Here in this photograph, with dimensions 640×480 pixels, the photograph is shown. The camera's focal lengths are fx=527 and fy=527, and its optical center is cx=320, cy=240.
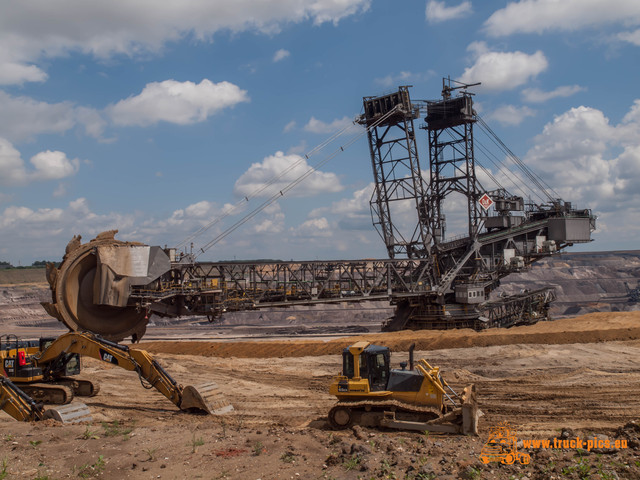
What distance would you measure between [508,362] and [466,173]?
57.7 ft

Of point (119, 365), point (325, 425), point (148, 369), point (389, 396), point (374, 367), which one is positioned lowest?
point (325, 425)

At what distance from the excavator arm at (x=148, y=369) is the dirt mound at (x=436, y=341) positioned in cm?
1286

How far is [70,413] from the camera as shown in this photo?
532 inches

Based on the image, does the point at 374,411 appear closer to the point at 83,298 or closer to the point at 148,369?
A: the point at 148,369

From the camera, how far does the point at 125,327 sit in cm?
2367

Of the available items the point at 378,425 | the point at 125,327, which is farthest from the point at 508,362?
the point at 125,327

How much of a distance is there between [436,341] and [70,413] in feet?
60.3

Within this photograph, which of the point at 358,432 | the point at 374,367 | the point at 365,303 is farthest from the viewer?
the point at 365,303

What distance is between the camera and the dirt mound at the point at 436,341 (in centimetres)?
2644

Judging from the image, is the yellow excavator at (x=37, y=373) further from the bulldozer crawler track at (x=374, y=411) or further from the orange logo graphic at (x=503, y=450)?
the orange logo graphic at (x=503, y=450)

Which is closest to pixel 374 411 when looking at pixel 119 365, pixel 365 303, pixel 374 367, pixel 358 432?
pixel 374 367

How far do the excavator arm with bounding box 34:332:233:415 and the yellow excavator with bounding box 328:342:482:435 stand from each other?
379 centimetres

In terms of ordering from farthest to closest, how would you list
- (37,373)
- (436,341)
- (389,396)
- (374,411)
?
(436,341), (37,373), (374,411), (389,396)

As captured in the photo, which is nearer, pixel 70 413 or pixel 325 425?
pixel 325 425
